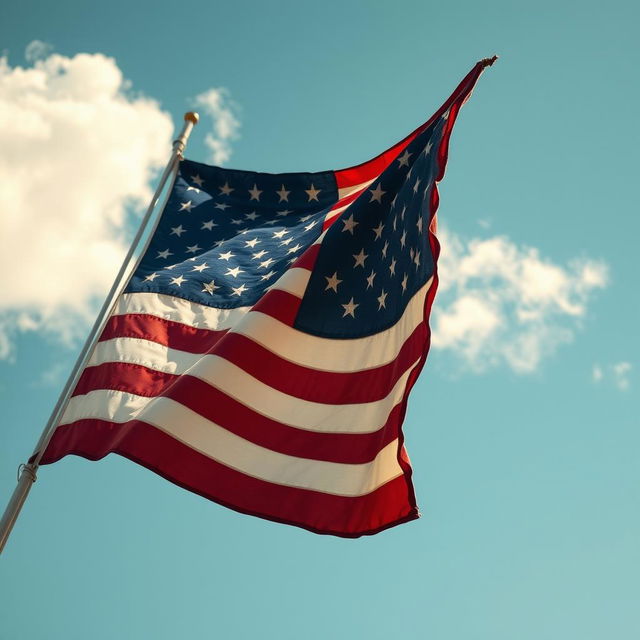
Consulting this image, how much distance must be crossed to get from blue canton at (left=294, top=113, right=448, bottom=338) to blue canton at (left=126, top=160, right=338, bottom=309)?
0.84 m

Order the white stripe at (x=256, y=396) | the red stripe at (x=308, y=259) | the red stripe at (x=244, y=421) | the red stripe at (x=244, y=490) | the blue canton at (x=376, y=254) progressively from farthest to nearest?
1. the red stripe at (x=308, y=259)
2. the blue canton at (x=376, y=254)
3. the white stripe at (x=256, y=396)
4. the red stripe at (x=244, y=421)
5. the red stripe at (x=244, y=490)

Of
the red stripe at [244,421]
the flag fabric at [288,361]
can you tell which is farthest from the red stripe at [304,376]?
the red stripe at [244,421]

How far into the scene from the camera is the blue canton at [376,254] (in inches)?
304

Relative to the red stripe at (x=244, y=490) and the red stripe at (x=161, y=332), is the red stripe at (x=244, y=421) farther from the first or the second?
the red stripe at (x=161, y=332)

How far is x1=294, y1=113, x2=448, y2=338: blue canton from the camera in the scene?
25.3ft

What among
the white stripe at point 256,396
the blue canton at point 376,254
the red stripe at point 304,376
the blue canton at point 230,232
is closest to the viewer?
the white stripe at point 256,396

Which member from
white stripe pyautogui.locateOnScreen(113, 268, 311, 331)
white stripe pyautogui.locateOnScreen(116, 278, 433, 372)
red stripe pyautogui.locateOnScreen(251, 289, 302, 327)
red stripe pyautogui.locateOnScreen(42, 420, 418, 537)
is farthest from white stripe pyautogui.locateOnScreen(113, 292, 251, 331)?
red stripe pyautogui.locateOnScreen(42, 420, 418, 537)

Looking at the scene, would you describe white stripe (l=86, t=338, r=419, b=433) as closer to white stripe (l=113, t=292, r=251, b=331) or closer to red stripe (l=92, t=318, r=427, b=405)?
red stripe (l=92, t=318, r=427, b=405)

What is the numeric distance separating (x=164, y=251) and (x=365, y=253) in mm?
2580

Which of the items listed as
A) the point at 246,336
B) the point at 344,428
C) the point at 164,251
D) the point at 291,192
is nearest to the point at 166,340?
the point at 246,336

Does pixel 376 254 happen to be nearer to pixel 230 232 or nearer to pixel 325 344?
pixel 325 344

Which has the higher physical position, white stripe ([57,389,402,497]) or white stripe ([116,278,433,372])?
white stripe ([116,278,433,372])

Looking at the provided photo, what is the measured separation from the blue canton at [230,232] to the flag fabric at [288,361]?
0.10 feet

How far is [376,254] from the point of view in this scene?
8.35 meters
